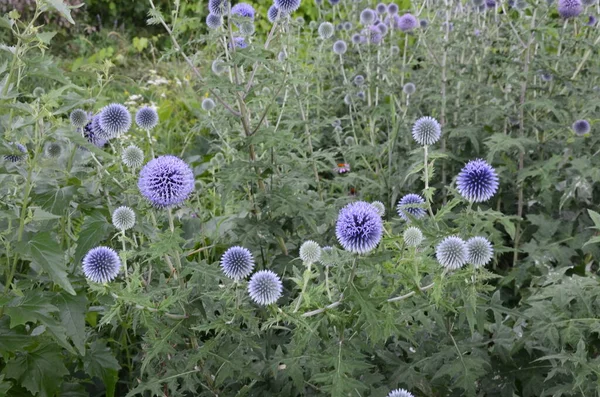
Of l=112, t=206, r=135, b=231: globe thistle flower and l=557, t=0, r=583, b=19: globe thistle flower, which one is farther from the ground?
l=557, t=0, r=583, b=19: globe thistle flower

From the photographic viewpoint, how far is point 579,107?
3.95 meters

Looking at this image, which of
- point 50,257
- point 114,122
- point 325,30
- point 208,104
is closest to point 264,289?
point 50,257

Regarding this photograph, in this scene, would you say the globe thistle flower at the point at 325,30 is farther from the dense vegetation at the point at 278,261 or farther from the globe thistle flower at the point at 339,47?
the dense vegetation at the point at 278,261

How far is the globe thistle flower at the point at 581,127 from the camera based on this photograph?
11.4ft

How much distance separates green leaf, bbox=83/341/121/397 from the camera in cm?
250

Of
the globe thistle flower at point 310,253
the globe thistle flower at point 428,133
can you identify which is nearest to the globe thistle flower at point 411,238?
the globe thistle flower at point 310,253

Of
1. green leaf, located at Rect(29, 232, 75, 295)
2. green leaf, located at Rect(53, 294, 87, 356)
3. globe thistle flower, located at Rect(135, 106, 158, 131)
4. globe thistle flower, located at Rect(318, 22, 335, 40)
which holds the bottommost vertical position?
green leaf, located at Rect(53, 294, 87, 356)

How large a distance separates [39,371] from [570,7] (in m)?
3.07

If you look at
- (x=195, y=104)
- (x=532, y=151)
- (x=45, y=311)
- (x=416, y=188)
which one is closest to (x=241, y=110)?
(x=45, y=311)

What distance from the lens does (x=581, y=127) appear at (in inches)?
137

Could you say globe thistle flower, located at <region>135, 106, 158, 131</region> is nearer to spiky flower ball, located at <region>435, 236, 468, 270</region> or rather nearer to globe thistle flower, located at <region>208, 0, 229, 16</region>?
globe thistle flower, located at <region>208, 0, 229, 16</region>

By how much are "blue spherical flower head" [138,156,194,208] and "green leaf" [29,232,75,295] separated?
1.01ft

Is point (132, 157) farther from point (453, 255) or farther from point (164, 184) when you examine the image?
point (453, 255)

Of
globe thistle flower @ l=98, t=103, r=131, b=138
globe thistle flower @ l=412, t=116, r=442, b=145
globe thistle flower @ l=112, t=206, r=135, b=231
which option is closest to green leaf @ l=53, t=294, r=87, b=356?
globe thistle flower @ l=112, t=206, r=135, b=231
